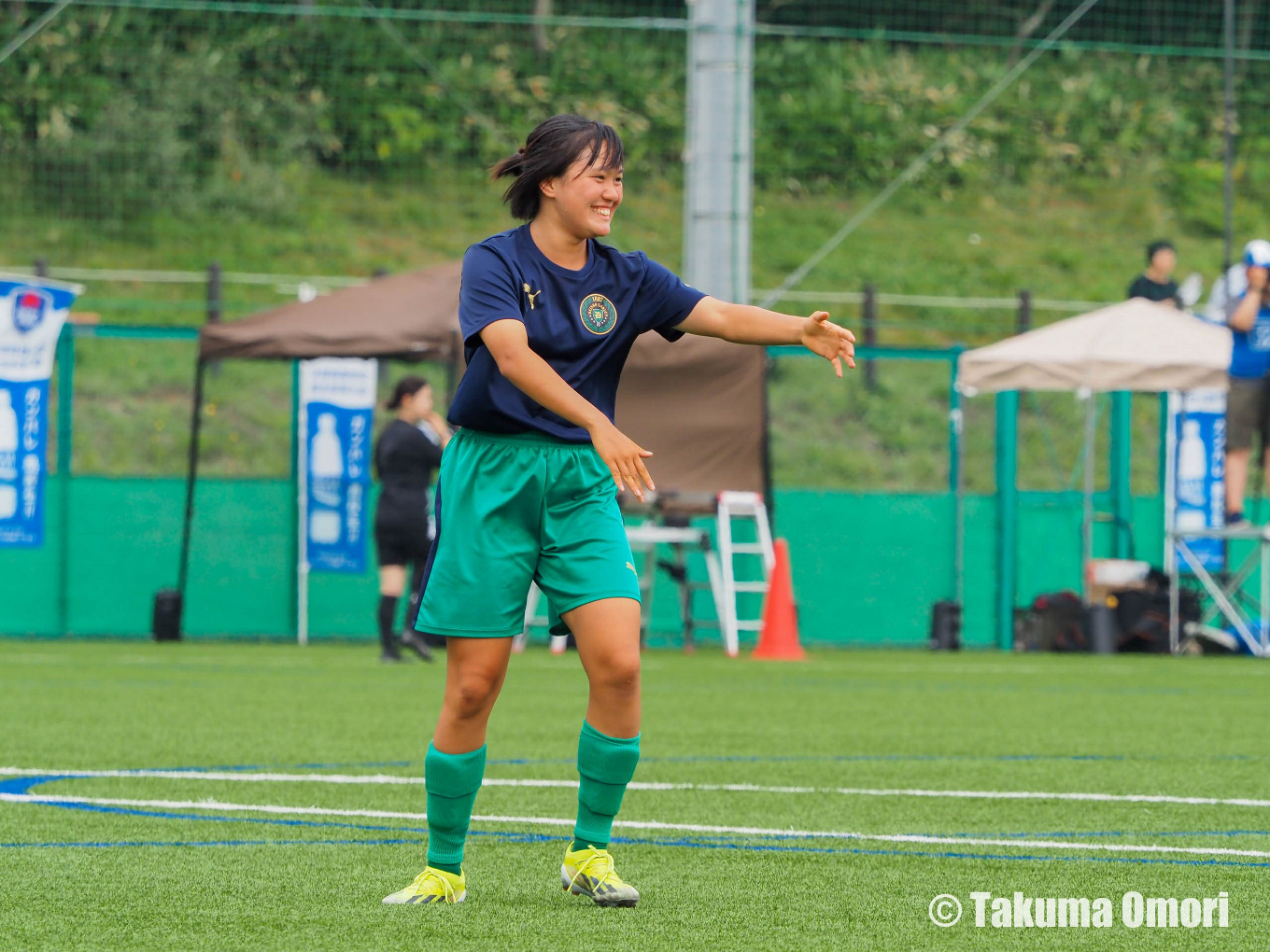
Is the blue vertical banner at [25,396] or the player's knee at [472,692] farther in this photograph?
the blue vertical banner at [25,396]

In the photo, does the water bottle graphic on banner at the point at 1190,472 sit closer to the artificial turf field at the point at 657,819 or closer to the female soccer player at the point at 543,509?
the artificial turf field at the point at 657,819

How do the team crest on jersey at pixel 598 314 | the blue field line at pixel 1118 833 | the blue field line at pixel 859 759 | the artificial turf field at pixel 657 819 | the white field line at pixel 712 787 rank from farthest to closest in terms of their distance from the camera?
the blue field line at pixel 859 759 → the white field line at pixel 712 787 → the blue field line at pixel 1118 833 → the team crest on jersey at pixel 598 314 → the artificial turf field at pixel 657 819

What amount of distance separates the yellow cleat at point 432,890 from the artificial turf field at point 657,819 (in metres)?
0.06

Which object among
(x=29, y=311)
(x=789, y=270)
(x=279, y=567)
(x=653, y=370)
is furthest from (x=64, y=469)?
(x=789, y=270)

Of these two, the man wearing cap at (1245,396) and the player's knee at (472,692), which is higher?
the man wearing cap at (1245,396)

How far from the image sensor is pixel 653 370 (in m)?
15.0

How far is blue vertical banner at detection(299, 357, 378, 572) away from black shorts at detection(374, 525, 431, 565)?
191cm

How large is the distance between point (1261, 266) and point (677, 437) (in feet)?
15.5

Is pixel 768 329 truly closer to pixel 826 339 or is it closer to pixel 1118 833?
pixel 826 339

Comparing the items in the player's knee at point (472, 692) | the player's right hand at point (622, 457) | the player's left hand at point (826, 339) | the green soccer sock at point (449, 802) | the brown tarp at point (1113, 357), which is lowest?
the green soccer sock at point (449, 802)

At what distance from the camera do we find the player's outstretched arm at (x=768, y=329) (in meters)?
4.63

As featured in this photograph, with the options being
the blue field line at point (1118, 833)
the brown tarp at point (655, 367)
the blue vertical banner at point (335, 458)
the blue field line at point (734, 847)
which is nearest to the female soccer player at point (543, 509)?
the blue field line at point (734, 847)

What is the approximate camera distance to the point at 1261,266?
50.5ft

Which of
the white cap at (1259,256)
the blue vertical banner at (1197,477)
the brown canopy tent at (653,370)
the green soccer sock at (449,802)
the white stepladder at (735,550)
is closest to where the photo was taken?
the green soccer sock at (449,802)
